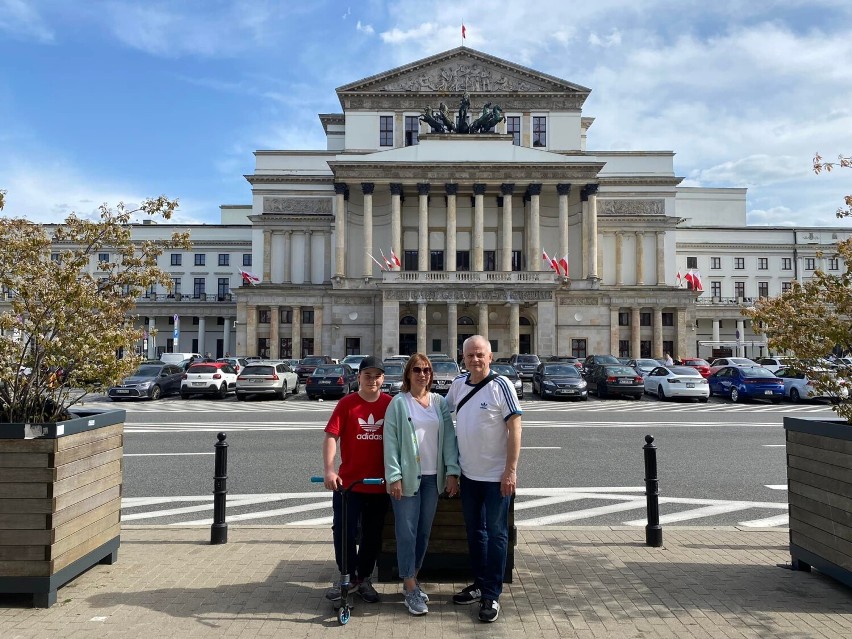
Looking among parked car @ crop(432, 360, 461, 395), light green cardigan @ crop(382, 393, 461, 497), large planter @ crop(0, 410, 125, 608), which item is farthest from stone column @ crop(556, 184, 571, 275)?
large planter @ crop(0, 410, 125, 608)

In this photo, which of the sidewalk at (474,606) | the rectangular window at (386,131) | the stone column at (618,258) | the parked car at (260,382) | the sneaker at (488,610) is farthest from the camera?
the rectangular window at (386,131)

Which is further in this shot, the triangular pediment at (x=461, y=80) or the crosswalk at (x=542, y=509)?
the triangular pediment at (x=461, y=80)

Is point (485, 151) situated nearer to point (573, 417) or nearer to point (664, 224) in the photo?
point (664, 224)

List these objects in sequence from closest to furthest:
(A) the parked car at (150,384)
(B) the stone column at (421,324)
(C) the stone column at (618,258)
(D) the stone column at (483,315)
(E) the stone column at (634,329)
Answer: (A) the parked car at (150,384)
(D) the stone column at (483,315)
(B) the stone column at (421,324)
(E) the stone column at (634,329)
(C) the stone column at (618,258)

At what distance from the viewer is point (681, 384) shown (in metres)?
27.3

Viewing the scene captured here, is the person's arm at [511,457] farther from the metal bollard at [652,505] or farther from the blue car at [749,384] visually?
the blue car at [749,384]

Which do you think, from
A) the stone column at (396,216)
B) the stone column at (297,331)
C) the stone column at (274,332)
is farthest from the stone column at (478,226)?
the stone column at (274,332)

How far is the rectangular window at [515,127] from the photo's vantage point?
6062 centimetres

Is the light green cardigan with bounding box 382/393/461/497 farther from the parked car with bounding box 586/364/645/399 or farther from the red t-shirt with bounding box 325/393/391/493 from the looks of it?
the parked car with bounding box 586/364/645/399

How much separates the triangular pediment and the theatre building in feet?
0.43

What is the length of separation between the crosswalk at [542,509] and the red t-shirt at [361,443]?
302 cm

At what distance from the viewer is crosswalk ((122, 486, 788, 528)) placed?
7.95 m

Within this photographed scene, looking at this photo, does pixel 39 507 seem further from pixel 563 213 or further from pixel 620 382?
pixel 563 213

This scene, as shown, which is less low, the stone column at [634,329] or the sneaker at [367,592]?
the stone column at [634,329]
